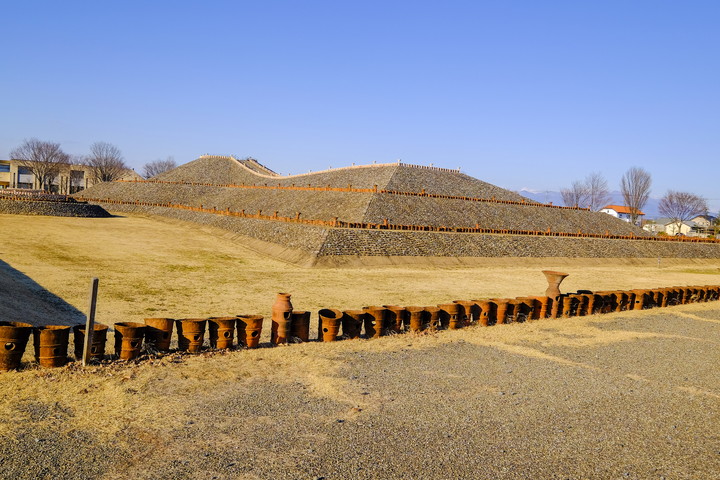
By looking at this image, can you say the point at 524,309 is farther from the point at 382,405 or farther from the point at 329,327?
the point at 382,405

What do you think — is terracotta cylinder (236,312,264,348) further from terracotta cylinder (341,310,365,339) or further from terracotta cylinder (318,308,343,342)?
terracotta cylinder (341,310,365,339)

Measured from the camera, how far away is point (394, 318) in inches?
499

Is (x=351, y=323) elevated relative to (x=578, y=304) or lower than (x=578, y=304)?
lower

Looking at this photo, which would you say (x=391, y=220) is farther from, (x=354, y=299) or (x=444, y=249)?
(x=354, y=299)

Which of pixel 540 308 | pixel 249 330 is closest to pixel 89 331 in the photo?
pixel 249 330

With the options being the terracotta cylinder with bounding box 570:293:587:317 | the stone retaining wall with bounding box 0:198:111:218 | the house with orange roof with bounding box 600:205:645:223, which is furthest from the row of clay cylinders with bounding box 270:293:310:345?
the house with orange roof with bounding box 600:205:645:223

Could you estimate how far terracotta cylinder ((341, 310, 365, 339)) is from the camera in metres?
12.0

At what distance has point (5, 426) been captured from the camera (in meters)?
6.46

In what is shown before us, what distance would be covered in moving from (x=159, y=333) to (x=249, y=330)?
174cm

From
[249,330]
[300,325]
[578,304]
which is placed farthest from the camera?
[578,304]

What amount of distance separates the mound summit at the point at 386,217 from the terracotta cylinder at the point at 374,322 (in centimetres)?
1575

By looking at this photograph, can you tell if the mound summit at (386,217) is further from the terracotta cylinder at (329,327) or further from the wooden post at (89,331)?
the wooden post at (89,331)

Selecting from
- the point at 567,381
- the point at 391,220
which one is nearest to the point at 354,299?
the point at 567,381

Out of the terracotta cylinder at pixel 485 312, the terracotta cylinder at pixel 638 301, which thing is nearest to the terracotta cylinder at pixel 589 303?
the terracotta cylinder at pixel 638 301
